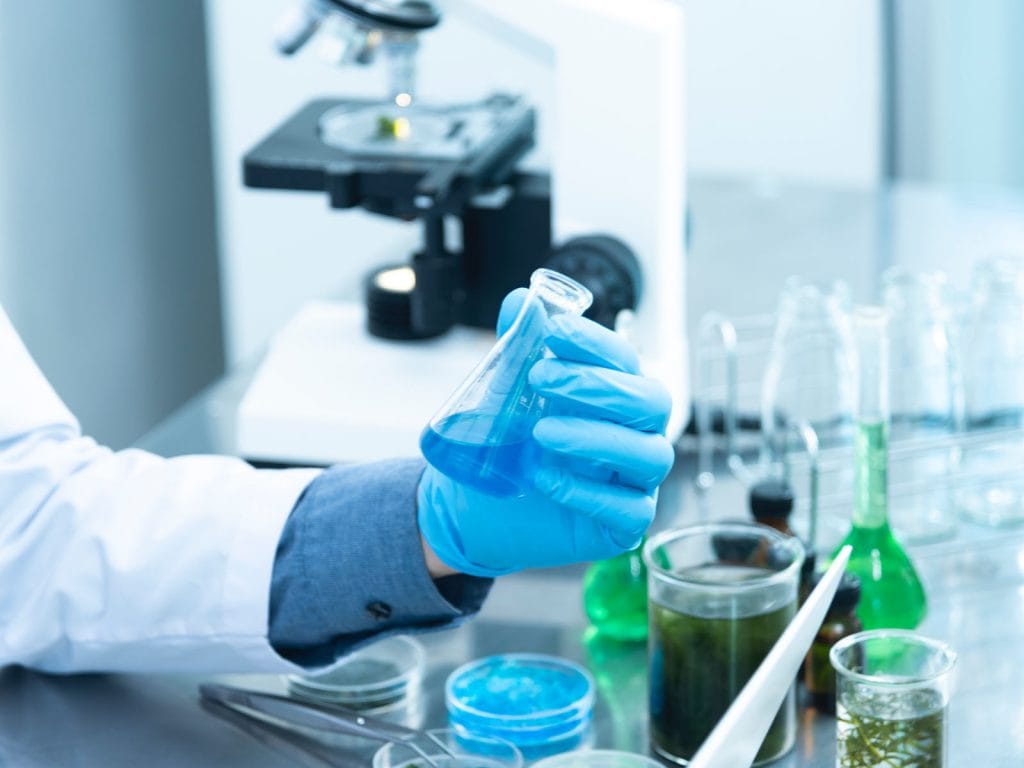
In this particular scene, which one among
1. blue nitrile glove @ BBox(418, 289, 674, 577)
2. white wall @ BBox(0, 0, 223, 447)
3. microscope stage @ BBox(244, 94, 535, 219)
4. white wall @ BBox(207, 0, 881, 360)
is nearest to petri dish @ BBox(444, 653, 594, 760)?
blue nitrile glove @ BBox(418, 289, 674, 577)

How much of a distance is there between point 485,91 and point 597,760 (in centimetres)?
235

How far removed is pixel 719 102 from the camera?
11.2ft

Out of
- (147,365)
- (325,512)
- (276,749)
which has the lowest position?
(147,365)

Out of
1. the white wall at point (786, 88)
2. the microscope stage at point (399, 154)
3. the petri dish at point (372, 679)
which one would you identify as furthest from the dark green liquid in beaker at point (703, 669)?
the white wall at point (786, 88)

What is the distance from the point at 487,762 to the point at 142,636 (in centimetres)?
33

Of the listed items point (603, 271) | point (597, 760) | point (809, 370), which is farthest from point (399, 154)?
point (597, 760)

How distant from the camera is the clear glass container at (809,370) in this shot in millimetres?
1450

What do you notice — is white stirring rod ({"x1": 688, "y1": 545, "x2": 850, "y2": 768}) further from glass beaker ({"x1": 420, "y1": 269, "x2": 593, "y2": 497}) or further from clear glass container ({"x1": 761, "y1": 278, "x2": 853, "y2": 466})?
clear glass container ({"x1": 761, "y1": 278, "x2": 853, "y2": 466})

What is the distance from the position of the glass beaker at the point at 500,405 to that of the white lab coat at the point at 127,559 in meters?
0.31

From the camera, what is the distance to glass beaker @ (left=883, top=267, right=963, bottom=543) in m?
1.40

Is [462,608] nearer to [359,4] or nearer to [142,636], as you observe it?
[142,636]

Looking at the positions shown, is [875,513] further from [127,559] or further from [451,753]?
[127,559]

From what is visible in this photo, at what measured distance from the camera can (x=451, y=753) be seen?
1043 mm

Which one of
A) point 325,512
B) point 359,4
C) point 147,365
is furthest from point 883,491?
point 147,365
